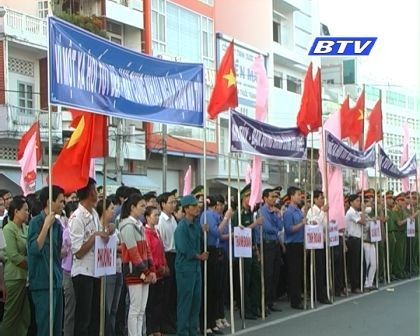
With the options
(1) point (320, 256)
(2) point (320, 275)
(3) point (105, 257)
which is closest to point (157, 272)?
(3) point (105, 257)

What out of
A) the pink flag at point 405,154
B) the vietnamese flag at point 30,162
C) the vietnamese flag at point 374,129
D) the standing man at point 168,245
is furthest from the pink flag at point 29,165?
the pink flag at point 405,154

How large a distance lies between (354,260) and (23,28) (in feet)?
46.4

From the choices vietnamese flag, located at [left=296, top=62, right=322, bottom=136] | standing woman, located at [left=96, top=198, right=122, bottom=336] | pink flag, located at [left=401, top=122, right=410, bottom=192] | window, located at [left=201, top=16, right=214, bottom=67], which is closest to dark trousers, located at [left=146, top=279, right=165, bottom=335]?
standing woman, located at [left=96, top=198, right=122, bottom=336]

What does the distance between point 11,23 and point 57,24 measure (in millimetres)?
16977

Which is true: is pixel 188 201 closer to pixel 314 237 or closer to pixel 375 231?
pixel 314 237

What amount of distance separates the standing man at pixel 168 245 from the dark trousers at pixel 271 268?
1.99 m

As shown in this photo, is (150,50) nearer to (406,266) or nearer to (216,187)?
(216,187)

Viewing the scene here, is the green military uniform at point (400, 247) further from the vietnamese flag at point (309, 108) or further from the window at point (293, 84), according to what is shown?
the window at point (293, 84)

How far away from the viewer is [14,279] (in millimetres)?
7035

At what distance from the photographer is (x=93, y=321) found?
Result: 23.7 feet

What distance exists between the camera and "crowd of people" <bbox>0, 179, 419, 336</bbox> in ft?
22.5

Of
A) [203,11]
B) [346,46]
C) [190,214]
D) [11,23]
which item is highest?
[203,11]

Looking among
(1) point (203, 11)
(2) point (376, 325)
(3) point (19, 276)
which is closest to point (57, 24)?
(3) point (19, 276)

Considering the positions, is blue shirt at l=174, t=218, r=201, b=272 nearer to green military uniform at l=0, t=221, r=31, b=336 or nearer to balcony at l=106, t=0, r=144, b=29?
green military uniform at l=0, t=221, r=31, b=336
